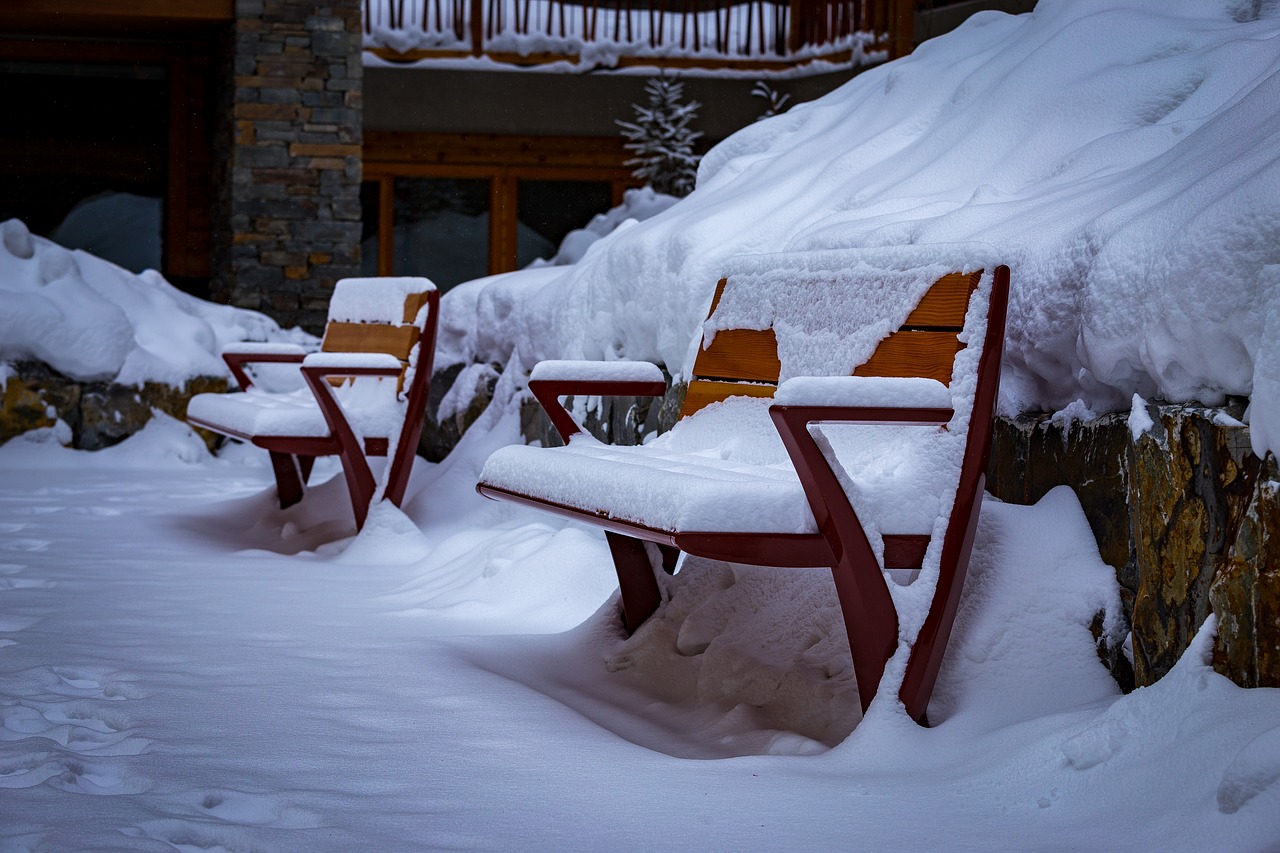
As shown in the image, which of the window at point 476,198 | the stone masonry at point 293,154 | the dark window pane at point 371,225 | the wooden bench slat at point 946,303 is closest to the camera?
the wooden bench slat at point 946,303

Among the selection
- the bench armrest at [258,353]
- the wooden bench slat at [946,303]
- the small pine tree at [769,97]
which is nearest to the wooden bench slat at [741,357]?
the wooden bench slat at [946,303]

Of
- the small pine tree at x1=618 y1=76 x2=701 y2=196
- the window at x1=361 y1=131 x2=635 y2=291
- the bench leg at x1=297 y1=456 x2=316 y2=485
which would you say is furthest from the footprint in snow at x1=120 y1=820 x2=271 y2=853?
the window at x1=361 y1=131 x2=635 y2=291

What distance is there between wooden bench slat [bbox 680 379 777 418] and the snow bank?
4571mm

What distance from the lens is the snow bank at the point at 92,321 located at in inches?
251

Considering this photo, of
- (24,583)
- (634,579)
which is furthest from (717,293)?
(24,583)

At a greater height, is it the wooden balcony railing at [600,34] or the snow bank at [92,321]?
the wooden balcony railing at [600,34]

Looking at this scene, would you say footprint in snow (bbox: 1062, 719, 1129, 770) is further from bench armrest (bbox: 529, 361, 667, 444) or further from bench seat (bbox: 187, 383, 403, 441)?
bench seat (bbox: 187, 383, 403, 441)

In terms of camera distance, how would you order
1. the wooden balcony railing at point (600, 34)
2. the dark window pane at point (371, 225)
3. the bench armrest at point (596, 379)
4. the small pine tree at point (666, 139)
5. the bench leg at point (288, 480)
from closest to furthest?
the bench armrest at point (596, 379)
the bench leg at point (288, 480)
the small pine tree at point (666, 139)
the wooden balcony railing at point (600, 34)
the dark window pane at point (371, 225)

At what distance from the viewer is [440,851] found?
1531 millimetres

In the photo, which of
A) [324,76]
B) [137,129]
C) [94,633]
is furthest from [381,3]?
[94,633]

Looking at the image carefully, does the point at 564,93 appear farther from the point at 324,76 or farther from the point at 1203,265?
the point at 1203,265

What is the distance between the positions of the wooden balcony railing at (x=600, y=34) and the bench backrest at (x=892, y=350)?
8737 millimetres

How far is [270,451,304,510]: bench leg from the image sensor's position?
15.3 ft

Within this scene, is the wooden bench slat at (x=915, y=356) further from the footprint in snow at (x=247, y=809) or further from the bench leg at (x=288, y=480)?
the bench leg at (x=288, y=480)
